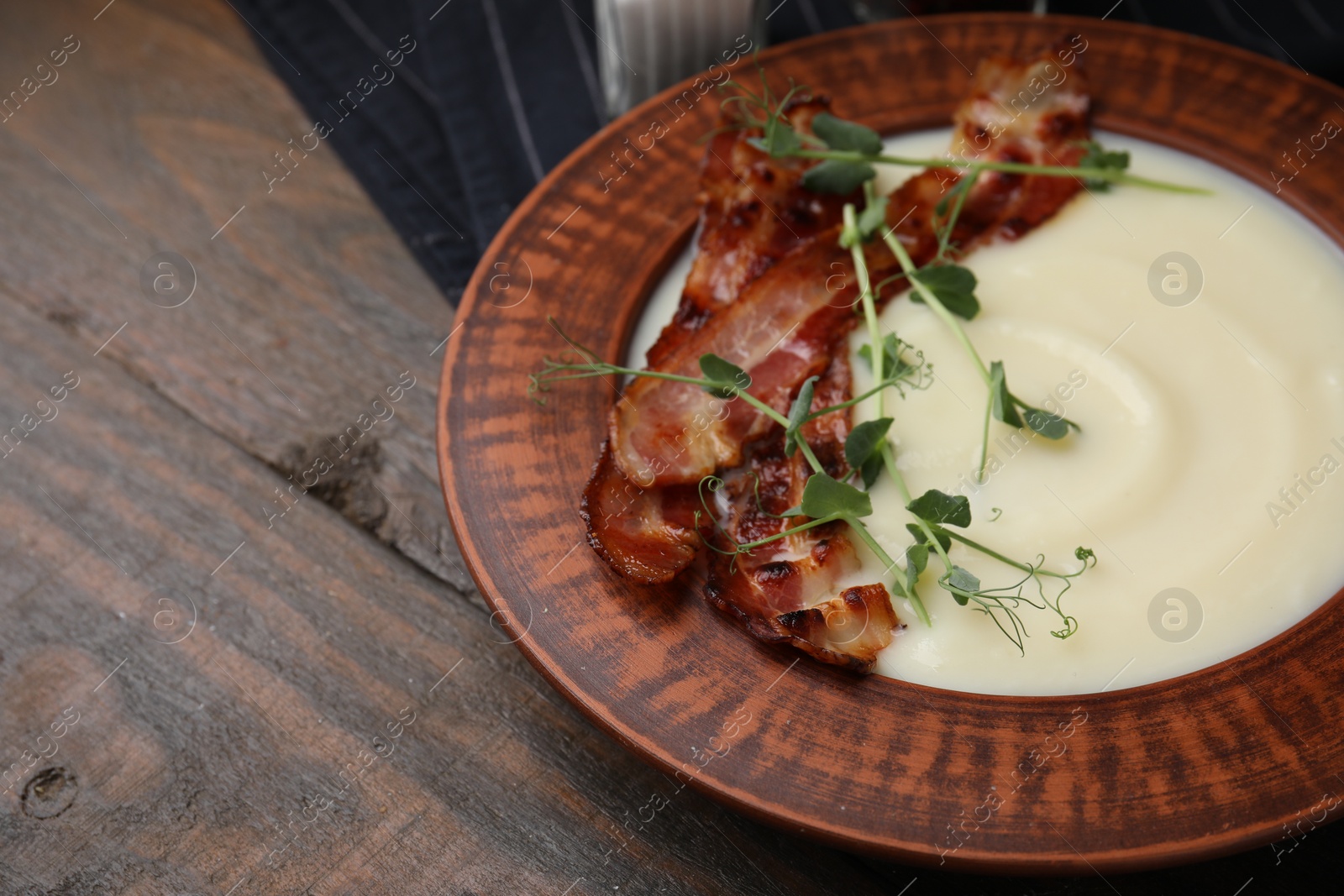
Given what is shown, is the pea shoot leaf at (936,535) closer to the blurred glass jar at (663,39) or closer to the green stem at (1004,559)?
the green stem at (1004,559)

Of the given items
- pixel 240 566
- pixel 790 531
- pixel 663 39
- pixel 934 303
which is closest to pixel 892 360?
pixel 934 303

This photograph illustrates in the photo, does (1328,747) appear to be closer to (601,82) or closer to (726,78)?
(726,78)

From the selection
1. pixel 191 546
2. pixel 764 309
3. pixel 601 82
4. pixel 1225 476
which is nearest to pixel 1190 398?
pixel 1225 476

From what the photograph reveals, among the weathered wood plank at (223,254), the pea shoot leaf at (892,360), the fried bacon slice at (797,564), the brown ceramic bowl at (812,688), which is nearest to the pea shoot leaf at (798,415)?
the fried bacon slice at (797,564)

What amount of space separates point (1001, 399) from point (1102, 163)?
0.65 meters

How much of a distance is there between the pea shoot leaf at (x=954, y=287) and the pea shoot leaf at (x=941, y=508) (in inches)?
17.3

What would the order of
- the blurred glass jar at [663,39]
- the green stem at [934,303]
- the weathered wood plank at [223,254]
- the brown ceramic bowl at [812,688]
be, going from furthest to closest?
the blurred glass jar at [663,39], the weathered wood plank at [223,254], the green stem at [934,303], the brown ceramic bowl at [812,688]

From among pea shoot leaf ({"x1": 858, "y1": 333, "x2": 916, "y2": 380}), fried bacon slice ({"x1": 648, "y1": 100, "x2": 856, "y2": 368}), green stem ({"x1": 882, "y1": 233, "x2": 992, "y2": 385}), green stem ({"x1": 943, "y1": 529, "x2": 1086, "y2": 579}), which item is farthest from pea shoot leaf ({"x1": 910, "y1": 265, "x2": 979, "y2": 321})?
green stem ({"x1": 943, "y1": 529, "x2": 1086, "y2": 579})

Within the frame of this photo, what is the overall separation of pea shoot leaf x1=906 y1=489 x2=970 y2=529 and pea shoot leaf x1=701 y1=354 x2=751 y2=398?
33cm

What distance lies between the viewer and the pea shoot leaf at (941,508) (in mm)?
1525

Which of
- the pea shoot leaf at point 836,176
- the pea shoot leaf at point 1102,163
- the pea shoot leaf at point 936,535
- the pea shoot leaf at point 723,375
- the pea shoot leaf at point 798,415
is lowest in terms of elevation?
the pea shoot leaf at point 936,535

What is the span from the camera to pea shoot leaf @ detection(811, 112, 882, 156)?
79.2 inches

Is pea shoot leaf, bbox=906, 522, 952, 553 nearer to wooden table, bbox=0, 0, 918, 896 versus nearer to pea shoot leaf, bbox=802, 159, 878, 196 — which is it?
wooden table, bbox=0, 0, 918, 896

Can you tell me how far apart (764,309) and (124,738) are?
129 cm
